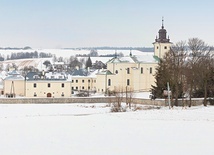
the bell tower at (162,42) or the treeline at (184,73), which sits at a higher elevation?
the bell tower at (162,42)

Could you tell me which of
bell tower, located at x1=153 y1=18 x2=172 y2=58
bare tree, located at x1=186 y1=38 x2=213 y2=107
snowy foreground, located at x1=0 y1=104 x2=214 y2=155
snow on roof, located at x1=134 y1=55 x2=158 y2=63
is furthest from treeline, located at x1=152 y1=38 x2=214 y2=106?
bell tower, located at x1=153 y1=18 x2=172 y2=58

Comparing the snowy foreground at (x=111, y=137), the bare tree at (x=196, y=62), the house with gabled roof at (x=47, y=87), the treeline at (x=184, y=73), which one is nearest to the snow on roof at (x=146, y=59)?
the house with gabled roof at (x=47, y=87)

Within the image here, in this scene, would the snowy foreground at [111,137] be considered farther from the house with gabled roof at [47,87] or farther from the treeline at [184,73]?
the house with gabled roof at [47,87]

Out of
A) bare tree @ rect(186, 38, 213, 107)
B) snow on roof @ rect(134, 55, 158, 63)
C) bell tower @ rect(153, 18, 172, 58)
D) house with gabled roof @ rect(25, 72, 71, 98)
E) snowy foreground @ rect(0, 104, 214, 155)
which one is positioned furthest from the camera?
bell tower @ rect(153, 18, 172, 58)

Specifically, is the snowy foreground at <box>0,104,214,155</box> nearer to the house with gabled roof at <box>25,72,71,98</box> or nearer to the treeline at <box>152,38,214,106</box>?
the treeline at <box>152,38,214,106</box>

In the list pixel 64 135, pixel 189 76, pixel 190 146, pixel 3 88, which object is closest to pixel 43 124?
pixel 64 135

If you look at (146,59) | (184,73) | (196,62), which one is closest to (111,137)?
(184,73)

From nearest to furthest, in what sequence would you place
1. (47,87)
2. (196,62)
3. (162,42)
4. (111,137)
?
(111,137)
(196,62)
(47,87)
(162,42)

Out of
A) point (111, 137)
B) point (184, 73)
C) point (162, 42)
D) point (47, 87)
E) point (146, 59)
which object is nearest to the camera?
point (111, 137)

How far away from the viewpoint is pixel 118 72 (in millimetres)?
72500

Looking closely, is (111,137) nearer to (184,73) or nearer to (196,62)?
(184,73)

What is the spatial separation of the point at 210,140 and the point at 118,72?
5628cm

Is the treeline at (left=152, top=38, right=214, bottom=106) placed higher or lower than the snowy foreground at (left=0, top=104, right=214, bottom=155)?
higher

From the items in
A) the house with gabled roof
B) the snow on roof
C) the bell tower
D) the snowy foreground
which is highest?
the bell tower
